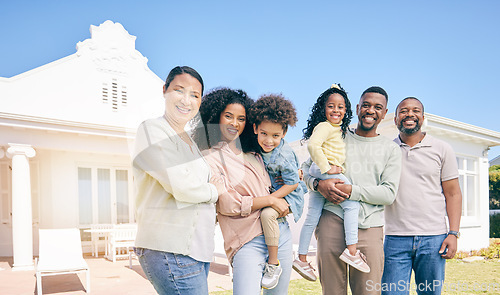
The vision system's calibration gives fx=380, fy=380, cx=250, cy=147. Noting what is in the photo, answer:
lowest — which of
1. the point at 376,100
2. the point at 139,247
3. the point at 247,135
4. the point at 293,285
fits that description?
the point at 293,285

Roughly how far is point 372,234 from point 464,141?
9768mm

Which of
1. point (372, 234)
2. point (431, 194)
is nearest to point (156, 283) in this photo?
point (372, 234)

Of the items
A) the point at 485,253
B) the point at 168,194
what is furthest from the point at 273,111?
the point at 485,253

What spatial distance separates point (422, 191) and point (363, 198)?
62cm

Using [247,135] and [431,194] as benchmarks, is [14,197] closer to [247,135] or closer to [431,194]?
[247,135]

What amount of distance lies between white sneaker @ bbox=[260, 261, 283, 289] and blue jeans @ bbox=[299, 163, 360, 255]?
1.88ft

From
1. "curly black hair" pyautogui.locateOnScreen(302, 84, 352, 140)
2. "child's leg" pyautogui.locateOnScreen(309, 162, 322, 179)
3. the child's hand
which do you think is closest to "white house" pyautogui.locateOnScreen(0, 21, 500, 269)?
"curly black hair" pyautogui.locateOnScreen(302, 84, 352, 140)

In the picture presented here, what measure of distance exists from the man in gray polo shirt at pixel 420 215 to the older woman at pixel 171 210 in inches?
61.0

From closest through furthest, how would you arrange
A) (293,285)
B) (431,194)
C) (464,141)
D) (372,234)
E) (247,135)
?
(247,135) → (372,234) → (431,194) → (293,285) → (464,141)

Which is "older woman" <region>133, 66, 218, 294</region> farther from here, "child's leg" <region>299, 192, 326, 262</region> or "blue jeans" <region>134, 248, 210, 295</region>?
"child's leg" <region>299, 192, 326, 262</region>

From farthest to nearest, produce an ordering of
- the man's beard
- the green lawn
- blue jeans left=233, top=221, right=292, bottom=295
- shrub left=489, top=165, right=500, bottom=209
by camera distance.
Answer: shrub left=489, top=165, right=500, bottom=209, the green lawn, the man's beard, blue jeans left=233, top=221, right=292, bottom=295

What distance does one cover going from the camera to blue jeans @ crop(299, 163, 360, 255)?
2.34m

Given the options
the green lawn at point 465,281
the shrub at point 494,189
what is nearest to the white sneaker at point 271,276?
the green lawn at point 465,281

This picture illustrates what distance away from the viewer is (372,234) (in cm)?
241
